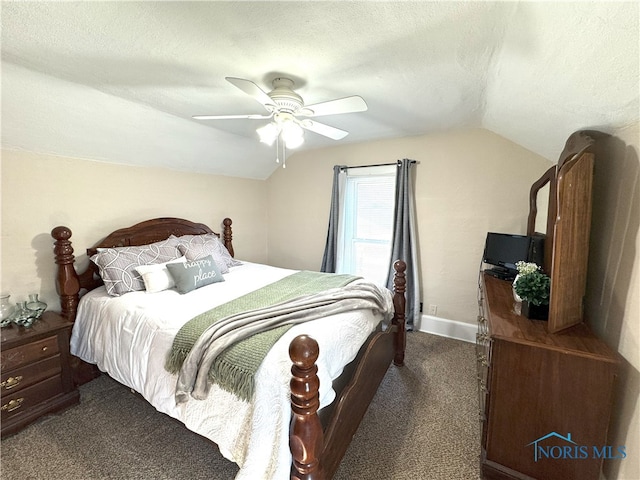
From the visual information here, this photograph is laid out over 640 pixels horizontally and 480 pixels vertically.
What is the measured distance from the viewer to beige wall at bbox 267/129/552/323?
276cm

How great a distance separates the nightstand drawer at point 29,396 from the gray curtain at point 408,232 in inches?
124

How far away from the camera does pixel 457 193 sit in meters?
3.02

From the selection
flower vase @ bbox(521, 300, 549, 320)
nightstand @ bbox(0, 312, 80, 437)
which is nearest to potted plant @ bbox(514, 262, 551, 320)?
flower vase @ bbox(521, 300, 549, 320)

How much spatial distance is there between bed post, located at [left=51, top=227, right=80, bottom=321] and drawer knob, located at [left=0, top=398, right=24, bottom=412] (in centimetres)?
56

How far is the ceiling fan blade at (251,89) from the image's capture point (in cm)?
144

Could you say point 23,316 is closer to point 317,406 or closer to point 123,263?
point 123,263

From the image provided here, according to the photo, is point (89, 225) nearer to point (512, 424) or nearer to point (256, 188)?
point (256, 188)

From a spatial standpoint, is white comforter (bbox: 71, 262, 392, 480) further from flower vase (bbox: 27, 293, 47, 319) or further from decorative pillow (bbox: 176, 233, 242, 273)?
decorative pillow (bbox: 176, 233, 242, 273)

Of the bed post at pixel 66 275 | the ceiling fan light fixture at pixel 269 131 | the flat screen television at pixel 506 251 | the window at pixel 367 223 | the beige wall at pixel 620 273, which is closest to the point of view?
the beige wall at pixel 620 273

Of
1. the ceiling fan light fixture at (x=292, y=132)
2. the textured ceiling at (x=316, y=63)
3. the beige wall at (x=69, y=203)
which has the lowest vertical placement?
the beige wall at (x=69, y=203)

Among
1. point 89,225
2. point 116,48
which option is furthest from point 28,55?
point 89,225

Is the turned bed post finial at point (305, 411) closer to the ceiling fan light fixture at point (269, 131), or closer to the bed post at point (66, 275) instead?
the ceiling fan light fixture at point (269, 131)

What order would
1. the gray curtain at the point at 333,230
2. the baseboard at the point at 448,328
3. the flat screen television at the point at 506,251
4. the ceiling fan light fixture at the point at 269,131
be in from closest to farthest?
the ceiling fan light fixture at the point at 269,131, the flat screen television at the point at 506,251, the baseboard at the point at 448,328, the gray curtain at the point at 333,230

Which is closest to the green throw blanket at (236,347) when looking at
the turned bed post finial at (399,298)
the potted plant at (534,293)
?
the turned bed post finial at (399,298)
